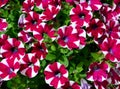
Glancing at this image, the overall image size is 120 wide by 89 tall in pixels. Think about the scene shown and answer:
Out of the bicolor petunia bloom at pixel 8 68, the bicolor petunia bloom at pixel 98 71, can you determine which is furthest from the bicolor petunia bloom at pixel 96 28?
the bicolor petunia bloom at pixel 8 68

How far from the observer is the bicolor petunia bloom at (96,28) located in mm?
2016

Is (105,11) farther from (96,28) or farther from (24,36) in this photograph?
(24,36)

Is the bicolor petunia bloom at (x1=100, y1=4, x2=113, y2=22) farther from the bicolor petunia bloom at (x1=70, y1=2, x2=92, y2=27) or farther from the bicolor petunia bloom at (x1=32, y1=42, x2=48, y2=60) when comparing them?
the bicolor petunia bloom at (x1=32, y1=42, x2=48, y2=60)

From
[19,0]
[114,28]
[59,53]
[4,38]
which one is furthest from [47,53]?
[19,0]

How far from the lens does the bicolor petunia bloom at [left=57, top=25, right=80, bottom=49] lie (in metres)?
1.92

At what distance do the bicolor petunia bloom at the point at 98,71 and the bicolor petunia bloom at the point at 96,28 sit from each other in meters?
0.17

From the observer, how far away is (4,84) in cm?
208

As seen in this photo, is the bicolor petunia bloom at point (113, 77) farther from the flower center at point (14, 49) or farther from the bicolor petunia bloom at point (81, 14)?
the flower center at point (14, 49)

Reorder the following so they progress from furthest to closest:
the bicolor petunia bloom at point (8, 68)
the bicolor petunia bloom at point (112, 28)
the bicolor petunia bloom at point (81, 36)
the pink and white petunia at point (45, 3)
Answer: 1. the pink and white petunia at point (45, 3)
2. the bicolor petunia bloom at point (112, 28)
3. the bicolor petunia bloom at point (81, 36)
4. the bicolor petunia bloom at point (8, 68)

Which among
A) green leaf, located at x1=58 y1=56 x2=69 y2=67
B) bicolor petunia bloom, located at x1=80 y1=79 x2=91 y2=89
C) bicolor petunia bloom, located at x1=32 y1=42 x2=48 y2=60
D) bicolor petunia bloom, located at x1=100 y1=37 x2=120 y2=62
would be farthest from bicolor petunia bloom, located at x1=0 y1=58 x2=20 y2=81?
bicolor petunia bloom, located at x1=100 y1=37 x2=120 y2=62

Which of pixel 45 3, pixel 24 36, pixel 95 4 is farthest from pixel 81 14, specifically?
pixel 24 36

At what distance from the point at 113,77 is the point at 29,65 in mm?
422

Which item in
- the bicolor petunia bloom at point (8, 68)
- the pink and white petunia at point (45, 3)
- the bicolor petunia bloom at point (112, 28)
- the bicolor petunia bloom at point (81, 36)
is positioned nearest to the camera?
the bicolor petunia bloom at point (8, 68)

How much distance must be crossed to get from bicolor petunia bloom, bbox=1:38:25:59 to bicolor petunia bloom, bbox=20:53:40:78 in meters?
0.04
